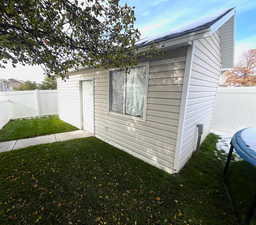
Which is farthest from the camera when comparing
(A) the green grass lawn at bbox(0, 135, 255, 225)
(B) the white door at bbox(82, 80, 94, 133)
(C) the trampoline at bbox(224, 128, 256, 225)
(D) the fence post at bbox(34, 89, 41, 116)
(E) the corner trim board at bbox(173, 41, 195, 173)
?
(D) the fence post at bbox(34, 89, 41, 116)

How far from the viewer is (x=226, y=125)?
616cm

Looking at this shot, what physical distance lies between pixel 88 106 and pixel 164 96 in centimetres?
373

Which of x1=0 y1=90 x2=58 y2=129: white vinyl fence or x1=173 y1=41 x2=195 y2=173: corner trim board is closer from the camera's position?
x1=173 y1=41 x2=195 y2=173: corner trim board

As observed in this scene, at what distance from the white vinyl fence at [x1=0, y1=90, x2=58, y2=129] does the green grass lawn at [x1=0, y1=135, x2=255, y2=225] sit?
582cm

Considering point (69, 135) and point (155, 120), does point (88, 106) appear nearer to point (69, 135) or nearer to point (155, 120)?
point (69, 135)

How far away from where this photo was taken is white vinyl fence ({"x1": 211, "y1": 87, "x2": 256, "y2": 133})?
5535 mm

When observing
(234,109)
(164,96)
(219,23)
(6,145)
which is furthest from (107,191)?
(234,109)

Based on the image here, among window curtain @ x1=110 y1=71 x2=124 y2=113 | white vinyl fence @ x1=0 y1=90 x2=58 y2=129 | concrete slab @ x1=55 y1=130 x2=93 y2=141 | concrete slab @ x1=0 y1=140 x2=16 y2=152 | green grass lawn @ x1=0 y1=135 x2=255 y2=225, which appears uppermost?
window curtain @ x1=110 y1=71 x2=124 y2=113

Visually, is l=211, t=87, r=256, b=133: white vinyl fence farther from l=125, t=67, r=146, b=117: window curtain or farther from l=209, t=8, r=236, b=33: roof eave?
l=125, t=67, r=146, b=117: window curtain

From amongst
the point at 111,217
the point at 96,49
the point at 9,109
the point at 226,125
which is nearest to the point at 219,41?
the point at 226,125

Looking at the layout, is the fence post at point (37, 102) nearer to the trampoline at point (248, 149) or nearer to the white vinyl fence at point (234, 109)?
the trampoline at point (248, 149)

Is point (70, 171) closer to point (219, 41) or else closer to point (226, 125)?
point (219, 41)

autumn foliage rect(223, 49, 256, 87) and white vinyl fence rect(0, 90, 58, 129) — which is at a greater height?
autumn foliage rect(223, 49, 256, 87)

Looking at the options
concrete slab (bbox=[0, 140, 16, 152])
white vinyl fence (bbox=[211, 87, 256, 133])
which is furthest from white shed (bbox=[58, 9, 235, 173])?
concrete slab (bbox=[0, 140, 16, 152])
